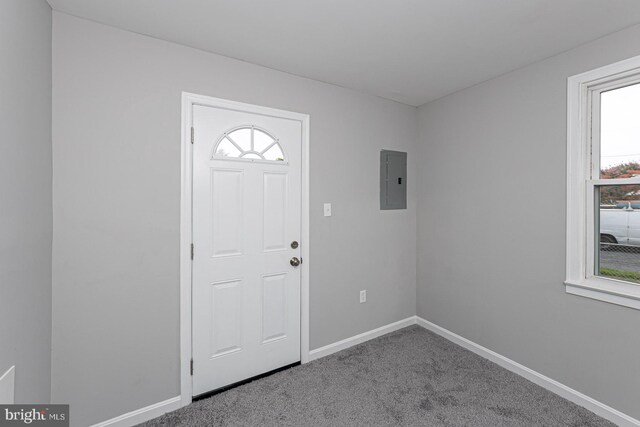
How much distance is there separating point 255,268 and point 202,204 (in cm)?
64

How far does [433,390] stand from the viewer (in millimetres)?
2111

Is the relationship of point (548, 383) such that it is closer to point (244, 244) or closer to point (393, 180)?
point (393, 180)

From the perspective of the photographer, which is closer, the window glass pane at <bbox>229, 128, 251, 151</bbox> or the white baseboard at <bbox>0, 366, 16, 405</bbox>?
the white baseboard at <bbox>0, 366, 16, 405</bbox>

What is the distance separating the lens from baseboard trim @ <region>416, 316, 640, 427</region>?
1.80m

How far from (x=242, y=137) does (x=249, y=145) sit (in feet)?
0.25

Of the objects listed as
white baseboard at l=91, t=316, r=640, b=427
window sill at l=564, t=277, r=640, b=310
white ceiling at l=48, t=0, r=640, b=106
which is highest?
white ceiling at l=48, t=0, r=640, b=106

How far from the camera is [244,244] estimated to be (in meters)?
2.22

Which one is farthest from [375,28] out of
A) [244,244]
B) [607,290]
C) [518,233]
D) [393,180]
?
[607,290]

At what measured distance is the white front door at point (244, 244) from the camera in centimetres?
206

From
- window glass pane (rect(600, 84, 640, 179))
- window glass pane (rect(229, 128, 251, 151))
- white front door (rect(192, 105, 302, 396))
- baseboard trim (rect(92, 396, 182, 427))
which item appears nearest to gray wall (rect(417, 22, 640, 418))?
window glass pane (rect(600, 84, 640, 179))

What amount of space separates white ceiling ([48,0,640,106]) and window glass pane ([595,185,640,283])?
41.1 inches

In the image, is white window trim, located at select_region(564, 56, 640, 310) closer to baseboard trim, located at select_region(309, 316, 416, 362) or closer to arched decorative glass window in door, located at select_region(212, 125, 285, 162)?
baseboard trim, located at select_region(309, 316, 416, 362)

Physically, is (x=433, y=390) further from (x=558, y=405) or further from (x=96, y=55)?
(x=96, y=55)

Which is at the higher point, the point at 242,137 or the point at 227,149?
the point at 242,137
